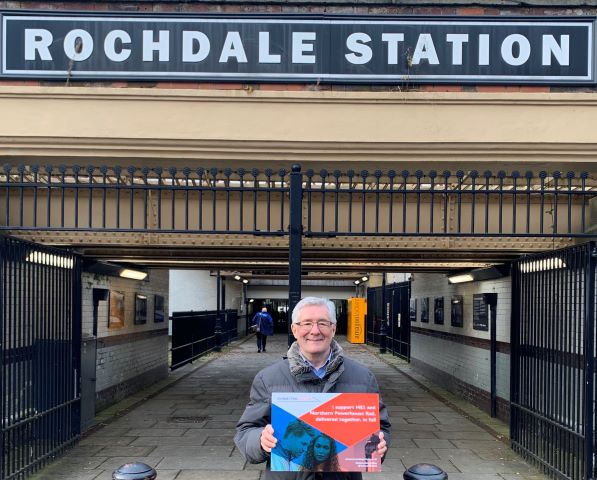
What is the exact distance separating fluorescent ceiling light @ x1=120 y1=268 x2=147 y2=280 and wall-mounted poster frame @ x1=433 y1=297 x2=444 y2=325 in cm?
661

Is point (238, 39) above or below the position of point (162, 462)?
above

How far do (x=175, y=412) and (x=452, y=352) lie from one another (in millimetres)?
6043

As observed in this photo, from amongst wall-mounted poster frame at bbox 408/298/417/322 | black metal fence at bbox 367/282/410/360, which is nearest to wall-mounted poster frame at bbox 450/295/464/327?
wall-mounted poster frame at bbox 408/298/417/322

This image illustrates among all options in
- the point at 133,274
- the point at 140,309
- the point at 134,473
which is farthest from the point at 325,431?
the point at 140,309

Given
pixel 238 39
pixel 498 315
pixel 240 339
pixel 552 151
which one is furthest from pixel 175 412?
pixel 240 339

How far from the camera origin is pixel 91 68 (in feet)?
23.1

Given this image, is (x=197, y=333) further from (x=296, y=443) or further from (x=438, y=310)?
(x=296, y=443)

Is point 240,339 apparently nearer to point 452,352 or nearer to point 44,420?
point 452,352

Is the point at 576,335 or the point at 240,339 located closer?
the point at 576,335

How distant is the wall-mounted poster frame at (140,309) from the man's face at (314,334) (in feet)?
33.5

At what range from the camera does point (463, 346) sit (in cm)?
1269

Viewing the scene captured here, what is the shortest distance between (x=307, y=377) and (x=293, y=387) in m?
0.09

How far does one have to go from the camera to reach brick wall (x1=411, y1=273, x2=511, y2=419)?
10320mm

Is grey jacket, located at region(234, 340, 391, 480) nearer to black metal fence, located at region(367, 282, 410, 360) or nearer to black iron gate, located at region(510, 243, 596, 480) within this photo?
black iron gate, located at region(510, 243, 596, 480)
